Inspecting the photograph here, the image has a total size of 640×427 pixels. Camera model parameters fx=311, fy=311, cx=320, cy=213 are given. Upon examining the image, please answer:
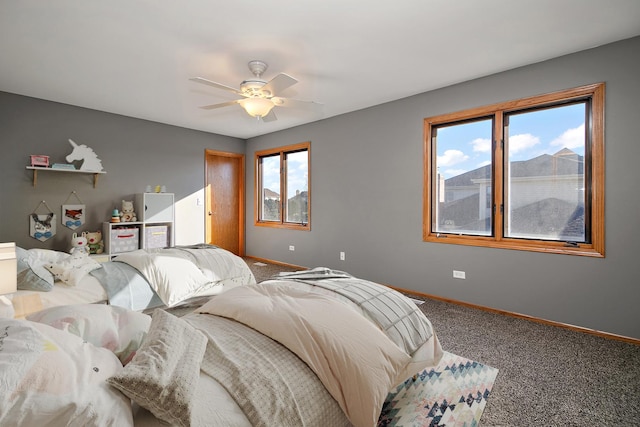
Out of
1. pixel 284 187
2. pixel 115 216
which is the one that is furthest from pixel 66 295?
pixel 284 187

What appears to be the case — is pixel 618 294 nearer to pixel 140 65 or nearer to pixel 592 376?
pixel 592 376

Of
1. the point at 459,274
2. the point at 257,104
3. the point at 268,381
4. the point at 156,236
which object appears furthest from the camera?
the point at 156,236

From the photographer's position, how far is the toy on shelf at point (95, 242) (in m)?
4.30

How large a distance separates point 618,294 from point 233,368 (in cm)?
328

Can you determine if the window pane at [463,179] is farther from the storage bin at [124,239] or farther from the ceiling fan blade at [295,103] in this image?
the storage bin at [124,239]

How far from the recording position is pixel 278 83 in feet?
8.86

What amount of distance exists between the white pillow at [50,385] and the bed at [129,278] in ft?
4.83

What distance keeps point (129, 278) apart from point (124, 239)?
2267 millimetres

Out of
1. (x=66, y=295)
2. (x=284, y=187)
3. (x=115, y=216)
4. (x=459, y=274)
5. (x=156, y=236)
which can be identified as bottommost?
(x=459, y=274)

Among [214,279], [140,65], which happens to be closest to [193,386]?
[214,279]

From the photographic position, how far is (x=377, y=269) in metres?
4.33

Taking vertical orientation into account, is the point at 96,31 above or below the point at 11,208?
above

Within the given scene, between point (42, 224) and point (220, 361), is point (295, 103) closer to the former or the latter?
point (220, 361)

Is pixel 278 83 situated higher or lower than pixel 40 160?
higher
